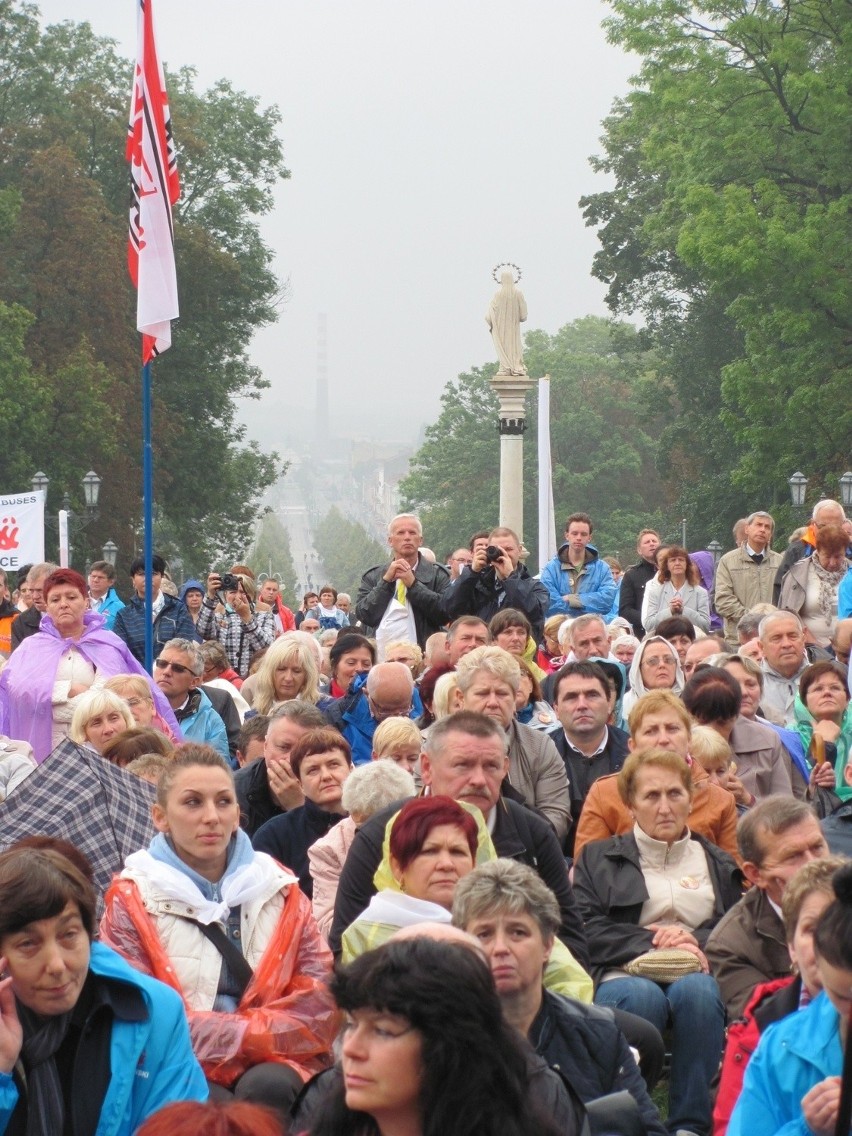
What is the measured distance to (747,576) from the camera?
1514 centimetres

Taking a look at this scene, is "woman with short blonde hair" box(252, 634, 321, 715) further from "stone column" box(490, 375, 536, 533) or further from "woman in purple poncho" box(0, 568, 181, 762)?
"stone column" box(490, 375, 536, 533)

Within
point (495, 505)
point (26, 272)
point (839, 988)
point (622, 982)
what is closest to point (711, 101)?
point (26, 272)

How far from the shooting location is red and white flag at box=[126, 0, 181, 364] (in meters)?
12.2

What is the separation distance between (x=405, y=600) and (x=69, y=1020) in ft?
23.7

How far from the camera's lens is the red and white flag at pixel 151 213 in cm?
1223

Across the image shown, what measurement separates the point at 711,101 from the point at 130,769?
98.8 ft

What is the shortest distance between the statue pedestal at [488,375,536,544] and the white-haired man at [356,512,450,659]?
21926 millimetres

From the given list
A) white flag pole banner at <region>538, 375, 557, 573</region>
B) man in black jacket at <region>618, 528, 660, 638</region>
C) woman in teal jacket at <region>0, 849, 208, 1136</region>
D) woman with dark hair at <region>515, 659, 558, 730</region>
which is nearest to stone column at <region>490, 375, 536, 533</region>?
white flag pole banner at <region>538, 375, 557, 573</region>

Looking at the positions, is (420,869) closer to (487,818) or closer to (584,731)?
(487,818)

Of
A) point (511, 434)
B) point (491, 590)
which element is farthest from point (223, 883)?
point (511, 434)

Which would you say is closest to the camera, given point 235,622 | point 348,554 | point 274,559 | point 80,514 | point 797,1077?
point 797,1077

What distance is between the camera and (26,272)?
144 feet

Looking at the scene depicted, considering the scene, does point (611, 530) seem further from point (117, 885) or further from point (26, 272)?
point (117, 885)

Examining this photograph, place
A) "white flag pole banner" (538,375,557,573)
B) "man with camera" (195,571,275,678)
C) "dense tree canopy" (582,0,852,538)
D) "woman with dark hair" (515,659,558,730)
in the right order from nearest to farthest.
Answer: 1. "woman with dark hair" (515,659,558,730)
2. "man with camera" (195,571,275,678)
3. "white flag pole banner" (538,375,557,573)
4. "dense tree canopy" (582,0,852,538)
